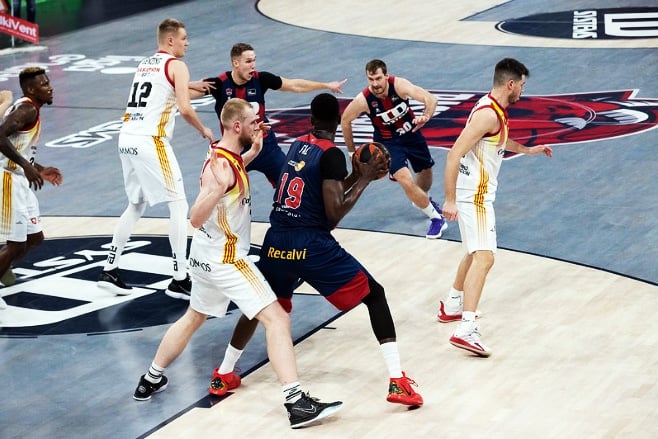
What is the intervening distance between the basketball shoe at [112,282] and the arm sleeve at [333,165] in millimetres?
2861

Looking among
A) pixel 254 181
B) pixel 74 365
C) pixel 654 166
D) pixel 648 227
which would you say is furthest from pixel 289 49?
pixel 74 365

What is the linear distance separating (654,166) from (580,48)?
19.0 feet

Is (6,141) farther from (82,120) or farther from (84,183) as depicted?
(82,120)

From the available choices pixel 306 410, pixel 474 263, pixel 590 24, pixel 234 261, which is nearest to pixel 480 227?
pixel 474 263

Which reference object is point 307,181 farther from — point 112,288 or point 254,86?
point 254,86

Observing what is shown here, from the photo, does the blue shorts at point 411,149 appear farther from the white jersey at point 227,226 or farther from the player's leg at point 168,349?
the player's leg at point 168,349

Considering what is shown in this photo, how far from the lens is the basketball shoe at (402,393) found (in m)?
6.92

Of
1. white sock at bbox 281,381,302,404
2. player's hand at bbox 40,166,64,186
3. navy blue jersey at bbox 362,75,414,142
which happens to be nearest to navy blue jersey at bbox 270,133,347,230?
white sock at bbox 281,381,302,404

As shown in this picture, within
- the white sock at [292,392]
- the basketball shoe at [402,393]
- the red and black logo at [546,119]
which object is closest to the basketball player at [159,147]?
the white sock at [292,392]

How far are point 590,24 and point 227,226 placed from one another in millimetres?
13329

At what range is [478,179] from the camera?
26.1 feet

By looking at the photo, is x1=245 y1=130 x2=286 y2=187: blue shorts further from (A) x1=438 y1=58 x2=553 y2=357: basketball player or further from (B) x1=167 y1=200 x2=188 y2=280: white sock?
(A) x1=438 y1=58 x2=553 y2=357: basketball player

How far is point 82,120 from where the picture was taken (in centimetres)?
1508

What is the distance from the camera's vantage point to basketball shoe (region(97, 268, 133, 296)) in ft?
30.0
